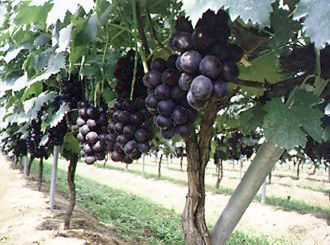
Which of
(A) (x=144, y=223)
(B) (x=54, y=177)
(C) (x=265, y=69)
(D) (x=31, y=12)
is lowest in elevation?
(A) (x=144, y=223)

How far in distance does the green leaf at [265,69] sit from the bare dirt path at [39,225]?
3.27 meters

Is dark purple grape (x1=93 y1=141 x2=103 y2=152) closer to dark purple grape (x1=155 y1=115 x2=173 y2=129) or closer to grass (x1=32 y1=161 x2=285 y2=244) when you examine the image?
dark purple grape (x1=155 y1=115 x2=173 y2=129)

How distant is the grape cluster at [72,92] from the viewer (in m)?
2.37

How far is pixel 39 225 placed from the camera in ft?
17.3

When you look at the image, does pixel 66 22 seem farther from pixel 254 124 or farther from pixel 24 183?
pixel 24 183

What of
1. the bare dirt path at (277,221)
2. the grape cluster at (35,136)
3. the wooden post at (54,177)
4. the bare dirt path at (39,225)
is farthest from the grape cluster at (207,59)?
the bare dirt path at (277,221)

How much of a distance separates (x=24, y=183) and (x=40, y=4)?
9.29m

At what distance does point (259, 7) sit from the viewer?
0.90 meters

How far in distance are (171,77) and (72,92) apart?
1.32 metres

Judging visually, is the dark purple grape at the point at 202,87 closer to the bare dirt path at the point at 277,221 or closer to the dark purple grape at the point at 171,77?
the dark purple grape at the point at 171,77

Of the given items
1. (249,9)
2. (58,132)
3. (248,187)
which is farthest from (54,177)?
(249,9)

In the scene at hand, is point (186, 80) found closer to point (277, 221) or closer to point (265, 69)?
point (265, 69)

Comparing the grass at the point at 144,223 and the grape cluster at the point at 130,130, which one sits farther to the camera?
the grass at the point at 144,223

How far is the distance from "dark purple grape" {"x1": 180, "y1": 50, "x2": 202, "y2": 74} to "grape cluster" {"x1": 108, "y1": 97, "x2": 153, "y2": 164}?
1.51 ft
